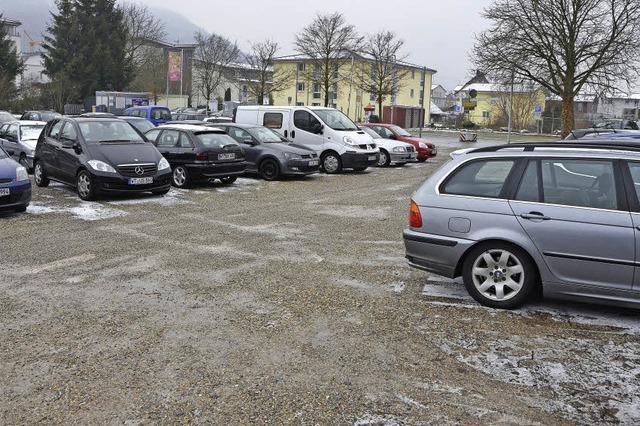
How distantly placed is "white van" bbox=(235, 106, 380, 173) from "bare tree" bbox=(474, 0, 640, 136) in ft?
45.9

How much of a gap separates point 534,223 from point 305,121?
46.8 feet

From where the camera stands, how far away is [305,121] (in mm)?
19297

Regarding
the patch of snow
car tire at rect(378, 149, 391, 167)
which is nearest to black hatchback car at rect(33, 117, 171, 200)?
the patch of snow

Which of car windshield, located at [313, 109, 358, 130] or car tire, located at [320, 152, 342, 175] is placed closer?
car tire, located at [320, 152, 342, 175]

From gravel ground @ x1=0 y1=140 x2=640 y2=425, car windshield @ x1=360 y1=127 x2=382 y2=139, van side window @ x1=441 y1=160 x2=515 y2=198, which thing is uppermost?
car windshield @ x1=360 y1=127 x2=382 y2=139

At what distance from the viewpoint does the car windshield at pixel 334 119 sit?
19.4 m

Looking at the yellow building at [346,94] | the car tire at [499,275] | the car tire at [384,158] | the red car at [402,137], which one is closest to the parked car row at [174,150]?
the car tire at [384,158]

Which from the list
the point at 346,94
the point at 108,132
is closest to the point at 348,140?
the point at 108,132

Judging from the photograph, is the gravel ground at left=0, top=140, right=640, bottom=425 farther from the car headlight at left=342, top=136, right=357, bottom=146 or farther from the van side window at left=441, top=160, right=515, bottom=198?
the car headlight at left=342, top=136, right=357, bottom=146

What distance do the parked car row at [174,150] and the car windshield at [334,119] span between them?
0.12 ft

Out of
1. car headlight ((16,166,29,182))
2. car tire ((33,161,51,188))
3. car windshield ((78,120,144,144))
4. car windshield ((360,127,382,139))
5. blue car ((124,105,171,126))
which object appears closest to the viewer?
car headlight ((16,166,29,182))

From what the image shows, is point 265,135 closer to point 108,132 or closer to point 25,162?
point 108,132

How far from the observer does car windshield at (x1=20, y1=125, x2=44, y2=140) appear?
1727 centimetres

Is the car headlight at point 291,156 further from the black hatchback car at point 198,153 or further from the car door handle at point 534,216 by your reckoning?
the car door handle at point 534,216
